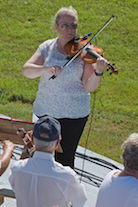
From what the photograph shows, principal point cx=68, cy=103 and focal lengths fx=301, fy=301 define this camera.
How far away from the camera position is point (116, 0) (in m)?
11.4

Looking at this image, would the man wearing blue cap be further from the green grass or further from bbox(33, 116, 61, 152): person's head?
the green grass

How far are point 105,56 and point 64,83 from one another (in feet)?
20.0

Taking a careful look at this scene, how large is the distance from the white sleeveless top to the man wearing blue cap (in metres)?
0.81

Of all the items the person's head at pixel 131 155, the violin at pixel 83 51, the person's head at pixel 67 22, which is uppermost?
the person's head at pixel 67 22

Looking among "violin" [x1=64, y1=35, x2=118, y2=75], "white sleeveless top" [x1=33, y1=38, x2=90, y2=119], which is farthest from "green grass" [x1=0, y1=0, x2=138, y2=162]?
"white sleeveless top" [x1=33, y1=38, x2=90, y2=119]

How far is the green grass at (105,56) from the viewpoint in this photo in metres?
5.77

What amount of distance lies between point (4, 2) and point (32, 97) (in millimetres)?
6041

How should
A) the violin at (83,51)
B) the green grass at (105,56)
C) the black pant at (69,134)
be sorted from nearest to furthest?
the violin at (83,51), the black pant at (69,134), the green grass at (105,56)

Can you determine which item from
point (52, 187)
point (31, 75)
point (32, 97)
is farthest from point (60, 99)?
point (32, 97)

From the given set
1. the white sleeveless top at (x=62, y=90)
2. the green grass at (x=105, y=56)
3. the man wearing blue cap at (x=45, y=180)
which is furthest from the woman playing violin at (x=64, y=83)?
the man wearing blue cap at (x=45, y=180)

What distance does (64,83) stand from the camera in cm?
282

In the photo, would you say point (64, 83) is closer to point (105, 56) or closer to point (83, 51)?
point (83, 51)

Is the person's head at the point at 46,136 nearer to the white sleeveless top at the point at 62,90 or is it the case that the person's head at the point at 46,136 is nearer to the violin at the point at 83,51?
the white sleeveless top at the point at 62,90

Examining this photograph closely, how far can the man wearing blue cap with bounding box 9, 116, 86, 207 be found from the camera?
6.38 ft
